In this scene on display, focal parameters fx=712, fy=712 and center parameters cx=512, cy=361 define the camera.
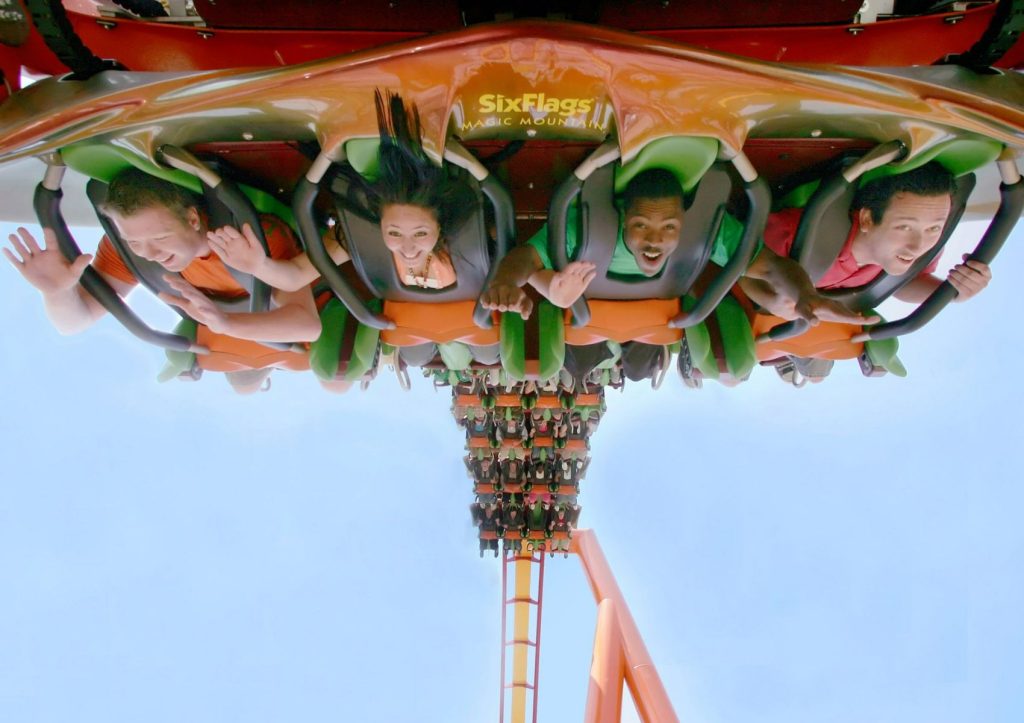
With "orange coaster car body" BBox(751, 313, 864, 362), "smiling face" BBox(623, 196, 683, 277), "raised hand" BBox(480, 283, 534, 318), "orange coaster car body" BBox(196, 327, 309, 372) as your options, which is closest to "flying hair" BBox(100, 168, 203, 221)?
"orange coaster car body" BBox(196, 327, 309, 372)

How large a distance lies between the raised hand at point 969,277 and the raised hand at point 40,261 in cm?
207

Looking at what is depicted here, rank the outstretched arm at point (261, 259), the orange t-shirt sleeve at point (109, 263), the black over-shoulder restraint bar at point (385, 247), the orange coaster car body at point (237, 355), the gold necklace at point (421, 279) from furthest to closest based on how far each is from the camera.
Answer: the orange coaster car body at point (237, 355) → the orange t-shirt sleeve at point (109, 263) → the gold necklace at point (421, 279) → the outstretched arm at point (261, 259) → the black over-shoulder restraint bar at point (385, 247)

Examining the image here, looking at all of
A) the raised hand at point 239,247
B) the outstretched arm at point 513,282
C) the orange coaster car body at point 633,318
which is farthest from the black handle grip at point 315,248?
the orange coaster car body at point 633,318

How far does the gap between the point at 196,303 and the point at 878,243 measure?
5.28 ft

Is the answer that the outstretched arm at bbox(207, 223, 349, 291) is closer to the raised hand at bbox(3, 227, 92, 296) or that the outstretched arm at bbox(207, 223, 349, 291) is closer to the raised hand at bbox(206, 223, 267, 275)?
the raised hand at bbox(206, 223, 267, 275)

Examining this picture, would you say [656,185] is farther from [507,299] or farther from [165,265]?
[165,265]

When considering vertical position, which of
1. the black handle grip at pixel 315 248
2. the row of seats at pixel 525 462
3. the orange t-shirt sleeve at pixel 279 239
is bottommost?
the black handle grip at pixel 315 248

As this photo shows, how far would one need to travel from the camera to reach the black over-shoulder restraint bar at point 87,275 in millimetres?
1590

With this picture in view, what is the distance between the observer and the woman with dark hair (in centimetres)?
137

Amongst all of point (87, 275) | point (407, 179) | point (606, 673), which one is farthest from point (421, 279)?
point (606, 673)

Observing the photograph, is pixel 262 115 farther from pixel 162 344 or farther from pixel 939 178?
pixel 939 178

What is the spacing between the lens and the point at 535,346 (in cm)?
217

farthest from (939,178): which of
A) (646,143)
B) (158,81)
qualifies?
(158,81)

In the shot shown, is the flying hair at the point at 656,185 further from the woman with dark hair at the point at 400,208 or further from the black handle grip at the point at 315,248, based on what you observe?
the black handle grip at the point at 315,248
